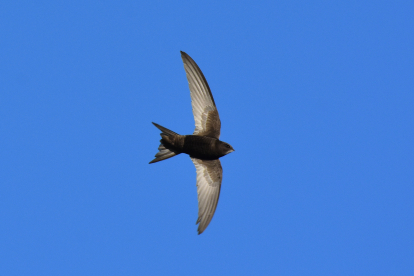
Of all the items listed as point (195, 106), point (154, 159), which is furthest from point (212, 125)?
point (154, 159)

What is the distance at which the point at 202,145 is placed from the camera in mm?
4219

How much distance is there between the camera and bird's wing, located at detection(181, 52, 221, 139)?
14.1 feet

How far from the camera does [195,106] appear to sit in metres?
4.33

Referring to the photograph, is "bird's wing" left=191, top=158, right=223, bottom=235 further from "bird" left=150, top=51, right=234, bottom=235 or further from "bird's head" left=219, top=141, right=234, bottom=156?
"bird's head" left=219, top=141, right=234, bottom=156

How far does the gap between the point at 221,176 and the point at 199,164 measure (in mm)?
242

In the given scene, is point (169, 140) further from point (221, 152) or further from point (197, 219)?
point (197, 219)

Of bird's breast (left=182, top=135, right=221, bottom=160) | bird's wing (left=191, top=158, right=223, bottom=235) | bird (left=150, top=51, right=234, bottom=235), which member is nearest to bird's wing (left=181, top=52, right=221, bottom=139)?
bird (left=150, top=51, right=234, bottom=235)

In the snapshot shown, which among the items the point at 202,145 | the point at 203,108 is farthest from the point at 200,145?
the point at 203,108

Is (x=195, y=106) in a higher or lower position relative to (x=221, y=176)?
higher

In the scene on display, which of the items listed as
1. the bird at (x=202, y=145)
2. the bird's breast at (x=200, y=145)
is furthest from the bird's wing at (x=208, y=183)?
the bird's breast at (x=200, y=145)

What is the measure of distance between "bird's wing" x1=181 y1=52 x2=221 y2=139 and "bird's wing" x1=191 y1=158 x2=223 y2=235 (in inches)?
11.0

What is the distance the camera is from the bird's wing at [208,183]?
14.0 ft

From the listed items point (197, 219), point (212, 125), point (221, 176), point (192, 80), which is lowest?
point (197, 219)

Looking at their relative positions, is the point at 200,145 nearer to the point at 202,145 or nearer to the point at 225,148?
the point at 202,145
